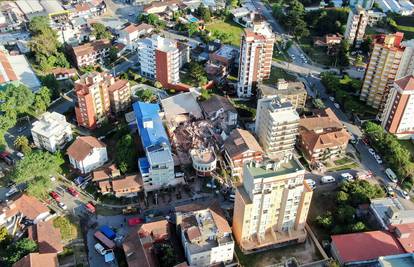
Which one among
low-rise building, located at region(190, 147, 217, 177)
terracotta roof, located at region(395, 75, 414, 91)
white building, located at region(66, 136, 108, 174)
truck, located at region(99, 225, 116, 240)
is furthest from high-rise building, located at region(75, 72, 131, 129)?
terracotta roof, located at region(395, 75, 414, 91)

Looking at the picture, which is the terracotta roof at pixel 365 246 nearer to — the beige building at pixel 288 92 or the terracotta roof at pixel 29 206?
the beige building at pixel 288 92

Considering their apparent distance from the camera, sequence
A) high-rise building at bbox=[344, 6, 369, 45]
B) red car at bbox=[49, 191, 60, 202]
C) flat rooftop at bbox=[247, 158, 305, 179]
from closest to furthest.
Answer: flat rooftop at bbox=[247, 158, 305, 179] → red car at bbox=[49, 191, 60, 202] → high-rise building at bbox=[344, 6, 369, 45]

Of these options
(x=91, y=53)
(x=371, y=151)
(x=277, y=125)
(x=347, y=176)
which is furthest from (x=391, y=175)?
(x=91, y=53)

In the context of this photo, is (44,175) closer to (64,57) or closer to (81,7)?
(64,57)

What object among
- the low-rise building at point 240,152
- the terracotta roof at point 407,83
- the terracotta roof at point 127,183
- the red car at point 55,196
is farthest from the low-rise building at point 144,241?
the terracotta roof at point 407,83

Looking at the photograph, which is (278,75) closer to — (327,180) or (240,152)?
(240,152)

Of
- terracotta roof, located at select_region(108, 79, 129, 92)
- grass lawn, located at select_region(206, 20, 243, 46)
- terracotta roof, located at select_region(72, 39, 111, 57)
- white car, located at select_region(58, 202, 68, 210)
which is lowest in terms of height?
white car, located at select_region(58, 202, 68, 210)

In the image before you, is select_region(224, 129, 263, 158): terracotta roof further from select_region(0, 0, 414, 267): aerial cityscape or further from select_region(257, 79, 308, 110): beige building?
select_region(257, 79, 308, 110): beige building
